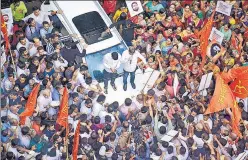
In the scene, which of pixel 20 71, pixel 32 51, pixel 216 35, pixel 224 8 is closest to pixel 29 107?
pixel 20 71

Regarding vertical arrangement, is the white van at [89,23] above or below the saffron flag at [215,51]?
above

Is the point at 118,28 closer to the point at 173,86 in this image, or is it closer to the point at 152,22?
the point at 152,22

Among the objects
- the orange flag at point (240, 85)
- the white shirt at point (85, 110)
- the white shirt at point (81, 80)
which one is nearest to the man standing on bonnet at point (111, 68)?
the white shirt at point (81, 80)

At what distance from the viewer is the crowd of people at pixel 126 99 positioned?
1127 centimetres

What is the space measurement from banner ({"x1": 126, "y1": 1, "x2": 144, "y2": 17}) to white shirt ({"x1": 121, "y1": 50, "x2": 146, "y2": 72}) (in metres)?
1.30

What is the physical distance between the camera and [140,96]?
39.1 ft

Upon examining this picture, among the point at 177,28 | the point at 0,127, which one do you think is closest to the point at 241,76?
the point at 177,28

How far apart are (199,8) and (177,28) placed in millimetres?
1088

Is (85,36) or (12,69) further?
(85,36)

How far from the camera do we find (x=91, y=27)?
42.4ft

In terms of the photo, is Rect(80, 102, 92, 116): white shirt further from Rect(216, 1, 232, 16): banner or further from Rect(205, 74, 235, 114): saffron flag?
Rect(216, 1, 232, 16): banner

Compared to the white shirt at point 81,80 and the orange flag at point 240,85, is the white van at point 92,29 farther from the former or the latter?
the orange flag at point 240,85

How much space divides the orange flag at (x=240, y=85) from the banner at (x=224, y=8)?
2081 millimetres

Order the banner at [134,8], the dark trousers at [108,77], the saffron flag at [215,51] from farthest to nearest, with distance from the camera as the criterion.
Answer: the banner at [134,8] → the saffron flag at [215,51] → the dark trousers at [108,77]
